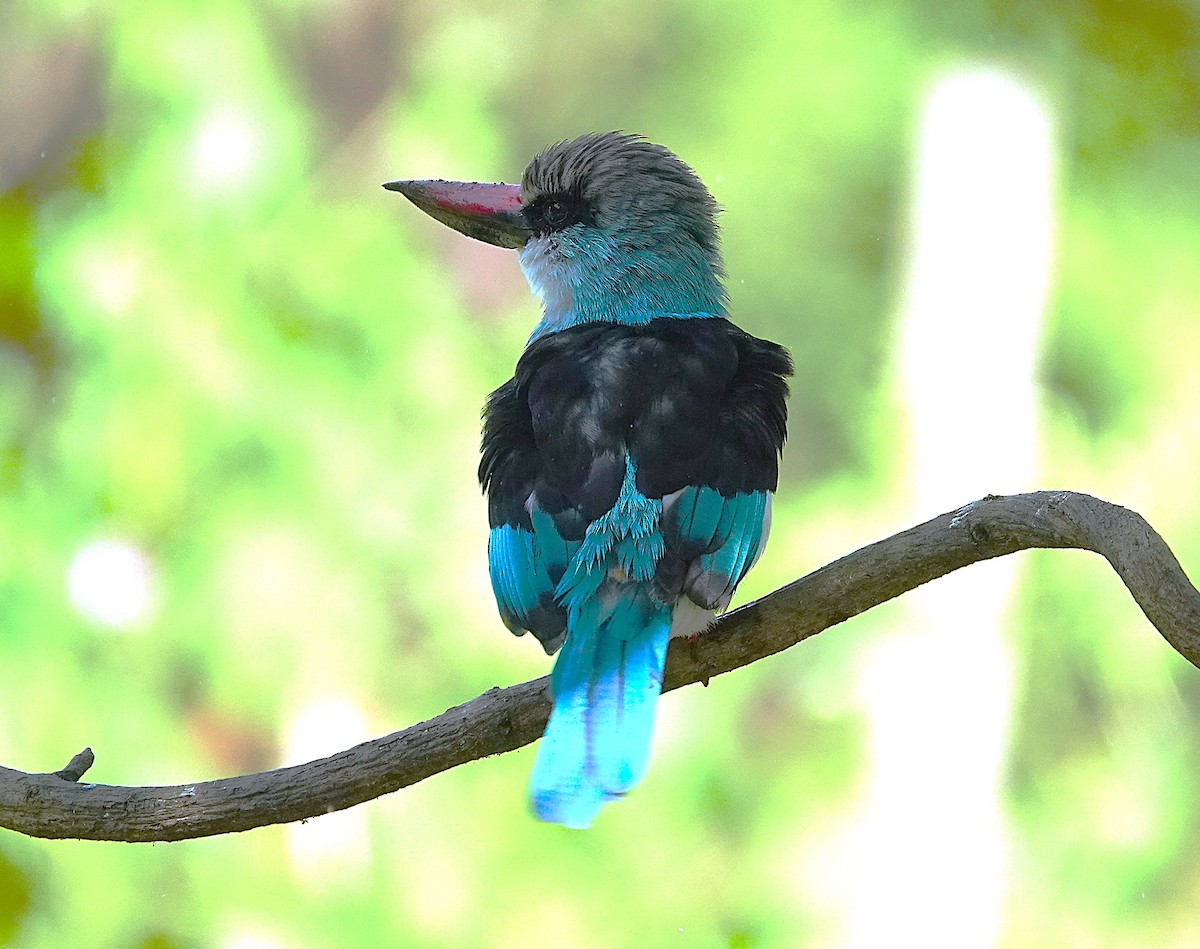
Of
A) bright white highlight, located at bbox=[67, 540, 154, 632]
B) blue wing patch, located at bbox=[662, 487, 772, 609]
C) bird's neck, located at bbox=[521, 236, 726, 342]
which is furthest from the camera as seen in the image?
bright white highlight, located at bbox=[67, 540, 154, 632]

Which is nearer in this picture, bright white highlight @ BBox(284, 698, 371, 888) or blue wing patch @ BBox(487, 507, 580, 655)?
blue wing patch @ BBox(487, 507, 580, 655)

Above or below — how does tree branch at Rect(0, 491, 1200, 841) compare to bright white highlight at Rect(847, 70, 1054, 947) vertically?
below

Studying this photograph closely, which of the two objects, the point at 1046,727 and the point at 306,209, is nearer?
the point at 1046,727

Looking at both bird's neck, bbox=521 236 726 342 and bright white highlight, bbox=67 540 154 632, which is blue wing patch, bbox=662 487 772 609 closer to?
bird's neck, bbox=521 236 726 342

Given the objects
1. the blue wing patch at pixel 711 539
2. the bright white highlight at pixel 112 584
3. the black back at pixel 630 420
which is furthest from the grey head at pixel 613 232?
the bright white highlight at pixel 112 584

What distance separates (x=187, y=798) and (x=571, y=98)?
2536mm

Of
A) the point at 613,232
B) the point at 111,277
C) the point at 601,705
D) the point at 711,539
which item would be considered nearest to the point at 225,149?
the point at 111,277

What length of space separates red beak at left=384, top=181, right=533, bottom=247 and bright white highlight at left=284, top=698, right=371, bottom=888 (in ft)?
5.13

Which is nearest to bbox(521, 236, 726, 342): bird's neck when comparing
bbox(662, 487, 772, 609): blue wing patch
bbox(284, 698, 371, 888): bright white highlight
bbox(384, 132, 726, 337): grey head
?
bbox(384, 132, 726, 337): grey head

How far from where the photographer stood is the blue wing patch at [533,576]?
1.63 metres

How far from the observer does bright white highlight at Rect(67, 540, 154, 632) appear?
3.55m

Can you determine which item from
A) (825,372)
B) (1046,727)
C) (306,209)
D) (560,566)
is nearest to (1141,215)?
(825,372)

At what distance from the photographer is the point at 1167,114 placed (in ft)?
11.6

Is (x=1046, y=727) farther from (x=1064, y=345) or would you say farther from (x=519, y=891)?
(x=519, y=891)
